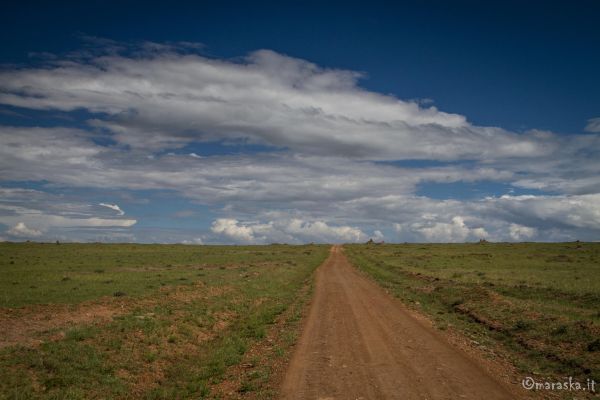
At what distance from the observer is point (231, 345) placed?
17.2 m

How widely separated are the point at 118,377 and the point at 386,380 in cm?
845

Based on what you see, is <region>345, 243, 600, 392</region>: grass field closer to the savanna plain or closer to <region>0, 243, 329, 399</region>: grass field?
the savanna plain

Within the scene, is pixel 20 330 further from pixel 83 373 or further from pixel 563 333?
pixel 563 333

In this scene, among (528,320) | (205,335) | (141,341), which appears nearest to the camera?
(141,341)

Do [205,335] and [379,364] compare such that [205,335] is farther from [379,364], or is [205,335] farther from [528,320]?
[528,320]

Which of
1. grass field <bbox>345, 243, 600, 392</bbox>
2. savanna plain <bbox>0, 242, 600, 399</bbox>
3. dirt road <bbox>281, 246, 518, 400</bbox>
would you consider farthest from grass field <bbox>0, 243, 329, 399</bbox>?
grass field <bbox>345, 243, 600, 392</bbox>

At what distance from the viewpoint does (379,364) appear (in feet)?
44.3

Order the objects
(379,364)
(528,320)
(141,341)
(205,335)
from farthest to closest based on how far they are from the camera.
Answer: (528,320) < (205,335) < (141,341) < (379,364)

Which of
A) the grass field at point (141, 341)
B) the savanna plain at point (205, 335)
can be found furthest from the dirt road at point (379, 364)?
the grass field at point (141, 341)

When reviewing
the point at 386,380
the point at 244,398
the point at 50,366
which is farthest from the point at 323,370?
the point at 50,366

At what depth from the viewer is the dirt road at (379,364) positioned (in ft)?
36.4

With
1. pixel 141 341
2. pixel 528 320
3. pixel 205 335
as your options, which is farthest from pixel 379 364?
pixel 528 320

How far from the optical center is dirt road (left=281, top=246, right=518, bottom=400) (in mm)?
11086

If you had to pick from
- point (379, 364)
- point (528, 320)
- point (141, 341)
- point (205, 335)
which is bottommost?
point (205, 335)
